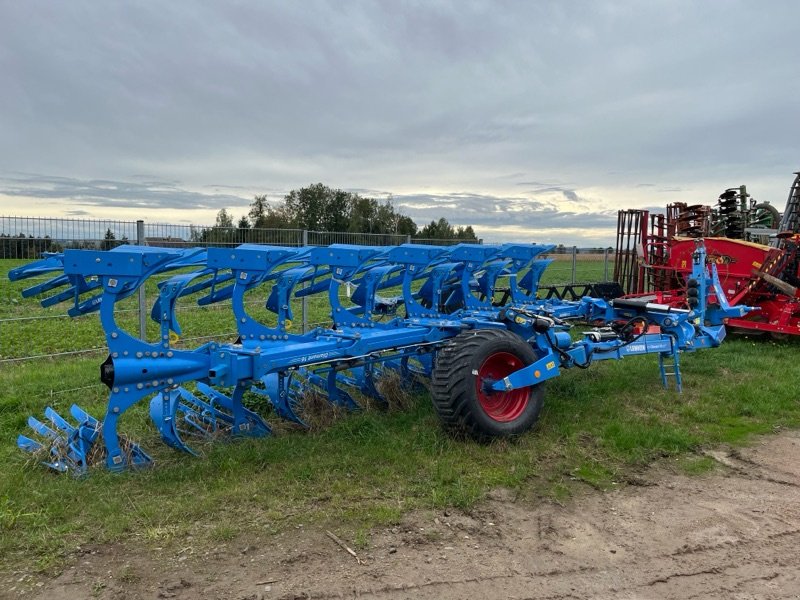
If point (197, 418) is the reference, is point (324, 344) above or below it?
above

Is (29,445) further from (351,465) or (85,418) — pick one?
(351,465)

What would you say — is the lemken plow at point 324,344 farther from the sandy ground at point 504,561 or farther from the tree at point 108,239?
the tree at point 108,239

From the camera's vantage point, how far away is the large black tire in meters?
4.69

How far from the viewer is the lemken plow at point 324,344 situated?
4145mm

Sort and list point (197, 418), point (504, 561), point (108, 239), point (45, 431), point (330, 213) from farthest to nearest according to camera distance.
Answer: point (330, 213), point (108, 239), point (197, 418), point (45, 431), point (504, 561)

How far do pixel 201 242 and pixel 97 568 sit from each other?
5926mm

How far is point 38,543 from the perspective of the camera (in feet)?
11.1

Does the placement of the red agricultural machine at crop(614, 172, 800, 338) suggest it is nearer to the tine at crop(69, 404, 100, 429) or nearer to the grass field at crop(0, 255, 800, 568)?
the grass field at crop(0, 255, 800, 568)

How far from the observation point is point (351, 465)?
4.49m

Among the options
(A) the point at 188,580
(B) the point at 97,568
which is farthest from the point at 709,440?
(B) the point at 97,568

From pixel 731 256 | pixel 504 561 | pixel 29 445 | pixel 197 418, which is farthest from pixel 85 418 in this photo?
pixel 731 256

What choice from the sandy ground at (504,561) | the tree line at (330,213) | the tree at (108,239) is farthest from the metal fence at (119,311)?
the tree line at (330,213)

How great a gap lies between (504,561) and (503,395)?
2054 mm

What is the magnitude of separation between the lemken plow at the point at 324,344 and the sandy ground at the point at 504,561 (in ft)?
3.63
